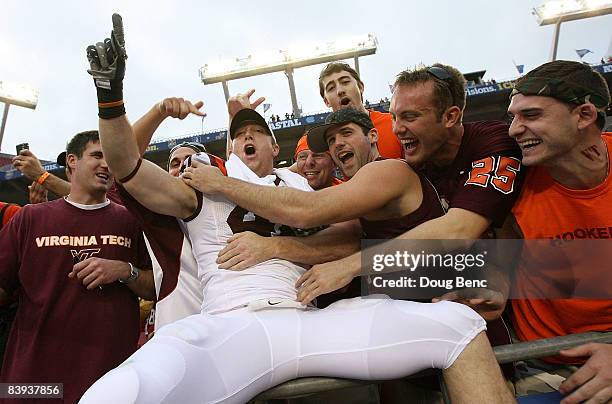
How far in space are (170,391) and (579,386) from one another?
51.9 inches

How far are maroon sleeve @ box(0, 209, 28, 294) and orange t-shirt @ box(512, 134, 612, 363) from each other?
265cm

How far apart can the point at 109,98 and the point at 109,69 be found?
0.37 ft

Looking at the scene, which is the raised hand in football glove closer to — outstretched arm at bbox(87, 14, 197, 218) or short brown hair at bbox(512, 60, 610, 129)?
outstretched arm at bbox(87, 14, 197, 218)

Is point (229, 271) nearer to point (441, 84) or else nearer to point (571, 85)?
point (441, 84)

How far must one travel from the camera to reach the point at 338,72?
4.15m

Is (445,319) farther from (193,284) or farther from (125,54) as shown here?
(125,54)

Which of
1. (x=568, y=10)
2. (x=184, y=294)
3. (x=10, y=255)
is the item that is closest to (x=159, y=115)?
(x=184, y=294)

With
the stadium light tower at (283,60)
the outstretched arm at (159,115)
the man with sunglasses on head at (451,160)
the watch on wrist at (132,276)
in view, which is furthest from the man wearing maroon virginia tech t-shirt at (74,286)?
the stadium light tower at (283,60)

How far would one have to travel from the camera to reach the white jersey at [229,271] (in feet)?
5.22

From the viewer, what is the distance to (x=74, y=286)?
232 centimetres

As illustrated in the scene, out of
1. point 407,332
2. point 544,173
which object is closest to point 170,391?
point 407,332

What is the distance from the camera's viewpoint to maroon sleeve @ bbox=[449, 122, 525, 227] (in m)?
1.74

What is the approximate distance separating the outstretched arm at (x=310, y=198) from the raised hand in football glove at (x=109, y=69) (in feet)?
1.45

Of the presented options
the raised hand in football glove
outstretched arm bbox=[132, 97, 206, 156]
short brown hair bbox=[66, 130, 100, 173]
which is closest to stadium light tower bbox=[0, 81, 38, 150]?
short brown hair bbox=[66, 130, 100, 173]
